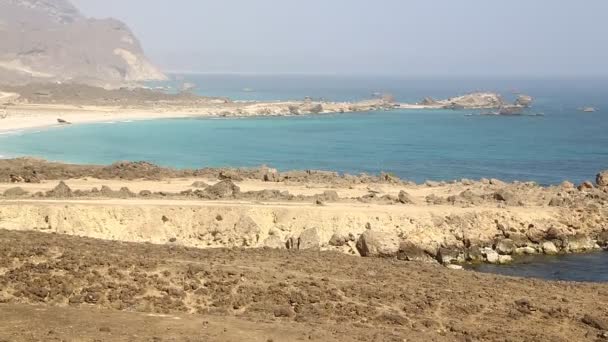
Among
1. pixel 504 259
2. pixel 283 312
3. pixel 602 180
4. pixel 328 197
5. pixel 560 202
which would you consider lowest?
pixel 504 259

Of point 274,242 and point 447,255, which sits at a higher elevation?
point 274,242

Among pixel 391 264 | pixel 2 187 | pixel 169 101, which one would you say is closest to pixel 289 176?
pixel 2 187

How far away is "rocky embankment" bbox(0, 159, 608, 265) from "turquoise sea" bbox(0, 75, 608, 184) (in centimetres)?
1850

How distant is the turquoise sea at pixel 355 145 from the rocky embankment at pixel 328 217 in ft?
60.7

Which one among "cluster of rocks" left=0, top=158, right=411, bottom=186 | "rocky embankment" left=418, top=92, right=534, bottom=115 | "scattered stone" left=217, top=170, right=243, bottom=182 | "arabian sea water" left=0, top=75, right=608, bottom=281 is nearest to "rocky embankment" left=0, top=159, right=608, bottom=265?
"cluster of rocks" left=0, top=158, right=411, bottom=186

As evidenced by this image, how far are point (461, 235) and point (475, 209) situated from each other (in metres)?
2.91

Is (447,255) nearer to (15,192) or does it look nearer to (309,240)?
(309,240)

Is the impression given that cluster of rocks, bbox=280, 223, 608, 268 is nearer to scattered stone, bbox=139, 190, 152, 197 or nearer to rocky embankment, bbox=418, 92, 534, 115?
scattered stone, bbox=139, 190, 152, 197

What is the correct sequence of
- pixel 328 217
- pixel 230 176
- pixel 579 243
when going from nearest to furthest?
pixel 328 217, pixel 579 243, pixel 230 176

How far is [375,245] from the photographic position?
29.4m

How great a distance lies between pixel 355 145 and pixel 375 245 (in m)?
50.8

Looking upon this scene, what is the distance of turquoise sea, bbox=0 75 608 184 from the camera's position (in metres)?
62.7

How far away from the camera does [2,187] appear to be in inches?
1451

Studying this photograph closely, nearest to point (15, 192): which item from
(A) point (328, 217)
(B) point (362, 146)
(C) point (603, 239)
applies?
(A) point (328, 217)
